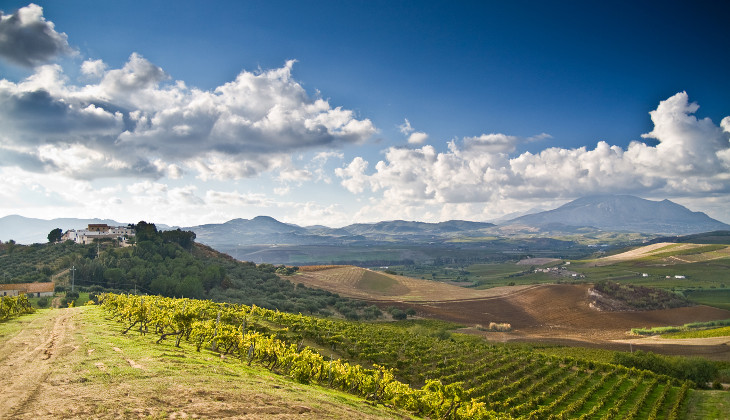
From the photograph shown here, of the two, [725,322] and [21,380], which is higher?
[21,380]

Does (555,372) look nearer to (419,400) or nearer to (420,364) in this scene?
(420,364)

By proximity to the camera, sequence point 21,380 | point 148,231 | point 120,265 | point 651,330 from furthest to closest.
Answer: point 148,231 → point 120,265 → point 651,330 → point 21,380

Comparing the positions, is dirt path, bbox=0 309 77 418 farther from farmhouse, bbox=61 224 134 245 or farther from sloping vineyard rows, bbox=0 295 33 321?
farmhouse, bbox=61 224 134 245

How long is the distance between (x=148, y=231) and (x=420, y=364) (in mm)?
102490

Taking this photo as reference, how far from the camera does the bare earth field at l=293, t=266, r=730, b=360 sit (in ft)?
219

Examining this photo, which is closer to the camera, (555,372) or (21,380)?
(21,380)

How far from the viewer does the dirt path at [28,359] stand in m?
13.3

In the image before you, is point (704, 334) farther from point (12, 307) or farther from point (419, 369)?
point (12, 307)

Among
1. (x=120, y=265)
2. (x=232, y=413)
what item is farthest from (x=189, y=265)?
(x=232, y=413)

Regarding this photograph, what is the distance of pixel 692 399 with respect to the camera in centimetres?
3853

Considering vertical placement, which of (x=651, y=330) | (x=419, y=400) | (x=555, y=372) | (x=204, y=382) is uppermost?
(x=204, y=382)

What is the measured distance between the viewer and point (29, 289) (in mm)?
65750

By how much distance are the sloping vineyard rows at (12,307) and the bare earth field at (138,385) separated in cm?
944

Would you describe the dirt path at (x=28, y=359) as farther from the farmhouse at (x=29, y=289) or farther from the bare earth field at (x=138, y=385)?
the farmhouse at (x=29, y=289)
